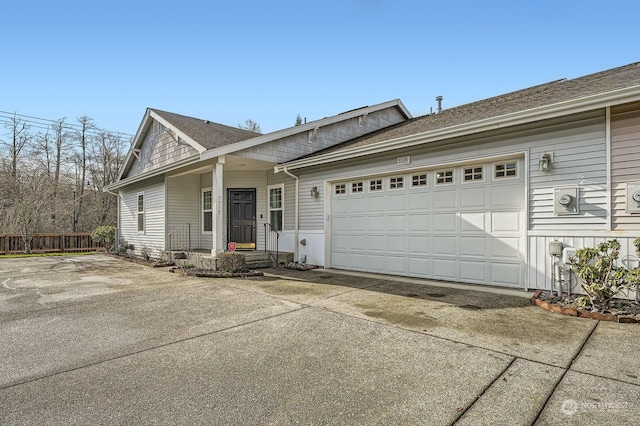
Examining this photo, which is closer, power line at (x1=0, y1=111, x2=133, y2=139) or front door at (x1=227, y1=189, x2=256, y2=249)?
front door at (x1=227, y1=189, x2=256, y2=249)

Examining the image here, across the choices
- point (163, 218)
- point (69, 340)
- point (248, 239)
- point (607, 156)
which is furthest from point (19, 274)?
point (607, 156)

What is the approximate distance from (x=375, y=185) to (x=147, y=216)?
890 centimetres

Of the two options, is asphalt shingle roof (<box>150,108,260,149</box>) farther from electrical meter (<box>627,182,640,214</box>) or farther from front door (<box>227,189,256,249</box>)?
electrical meter (<box>627,182,640,214</box>)

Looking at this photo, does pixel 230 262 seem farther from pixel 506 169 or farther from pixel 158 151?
pixel 506 169

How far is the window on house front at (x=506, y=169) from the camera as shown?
5.97 m

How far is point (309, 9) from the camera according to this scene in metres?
9.34

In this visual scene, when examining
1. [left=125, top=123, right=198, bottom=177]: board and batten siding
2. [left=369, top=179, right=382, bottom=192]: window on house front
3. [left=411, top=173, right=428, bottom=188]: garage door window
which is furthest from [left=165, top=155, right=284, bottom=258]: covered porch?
[left=411, top=173, right=428, bottom=188]: garage door window

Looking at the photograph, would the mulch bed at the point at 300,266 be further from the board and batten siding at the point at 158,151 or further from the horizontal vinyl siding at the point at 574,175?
the horizontal vinyl siding at the point at 574,175

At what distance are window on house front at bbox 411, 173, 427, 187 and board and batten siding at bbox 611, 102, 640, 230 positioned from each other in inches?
121

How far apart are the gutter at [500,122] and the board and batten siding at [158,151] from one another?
451cm

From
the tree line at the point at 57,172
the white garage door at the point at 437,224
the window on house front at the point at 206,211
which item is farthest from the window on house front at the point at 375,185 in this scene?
the tree line at the point at 57,172

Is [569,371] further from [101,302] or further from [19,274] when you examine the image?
[19,274]

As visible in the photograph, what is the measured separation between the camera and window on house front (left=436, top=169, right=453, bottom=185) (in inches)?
267

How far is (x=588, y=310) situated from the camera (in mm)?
4312
